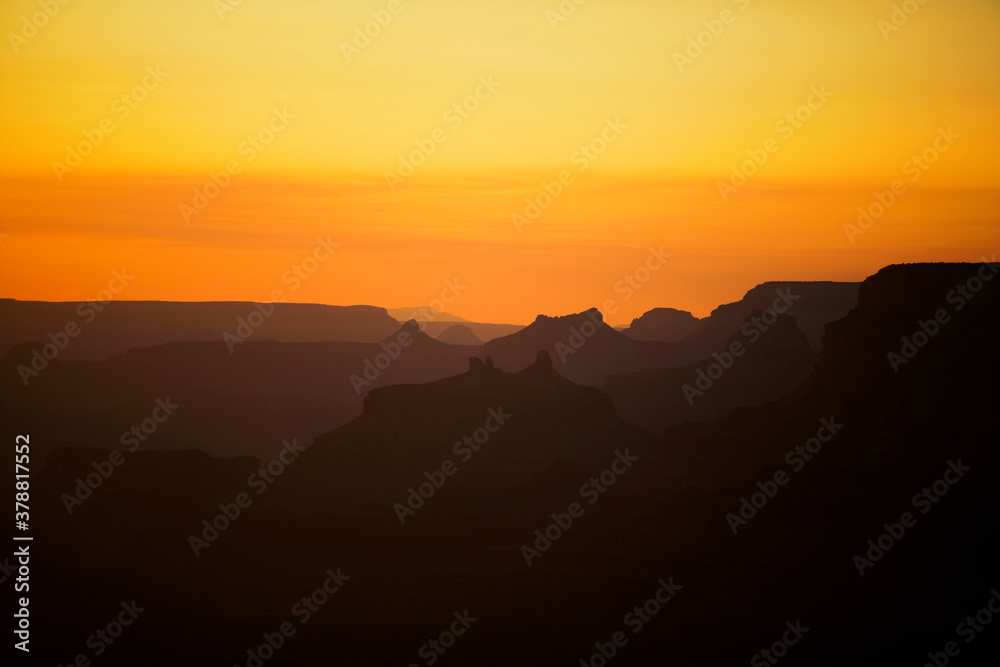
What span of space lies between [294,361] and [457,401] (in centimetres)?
9839

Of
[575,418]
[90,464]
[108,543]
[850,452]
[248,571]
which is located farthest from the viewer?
[575,418]

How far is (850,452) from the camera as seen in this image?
221 feet

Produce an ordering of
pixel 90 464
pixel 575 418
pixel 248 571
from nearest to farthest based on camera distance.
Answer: pixel 248 571, pixel 90 464, pixel 575 418

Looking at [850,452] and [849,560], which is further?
[850,452]

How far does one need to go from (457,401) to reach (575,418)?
1032 cm

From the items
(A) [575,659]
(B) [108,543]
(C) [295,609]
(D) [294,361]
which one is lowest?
(A) [575,659]

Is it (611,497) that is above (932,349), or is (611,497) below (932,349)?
below

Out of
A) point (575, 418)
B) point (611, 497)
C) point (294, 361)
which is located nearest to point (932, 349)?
point (611, 497)

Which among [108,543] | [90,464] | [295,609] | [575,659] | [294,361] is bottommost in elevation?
[575,659]

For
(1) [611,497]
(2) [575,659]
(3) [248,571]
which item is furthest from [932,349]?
(3) [248,571]

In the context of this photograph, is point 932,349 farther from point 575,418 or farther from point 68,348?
point 68,348

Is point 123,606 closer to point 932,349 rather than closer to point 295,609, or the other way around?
point 295,609

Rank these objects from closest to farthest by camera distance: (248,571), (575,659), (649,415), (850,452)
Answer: (575,659) < (850,452) < (248,571) < (649,415)

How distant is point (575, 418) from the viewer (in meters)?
97.2
